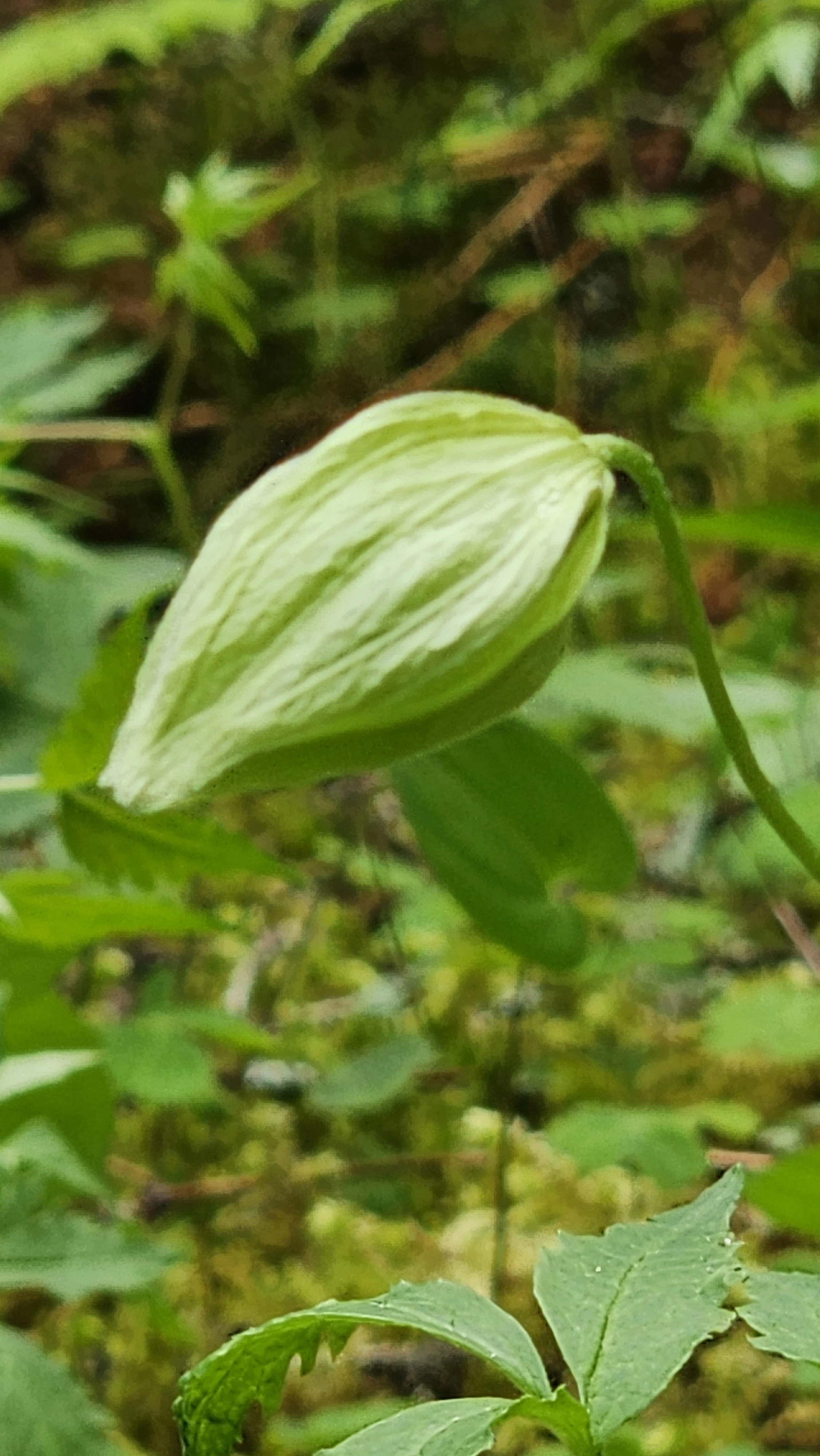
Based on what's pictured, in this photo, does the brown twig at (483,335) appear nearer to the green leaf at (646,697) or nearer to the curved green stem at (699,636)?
the green leaf at (646,697)

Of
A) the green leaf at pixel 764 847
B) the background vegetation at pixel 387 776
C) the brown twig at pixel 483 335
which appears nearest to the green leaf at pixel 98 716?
the background vegetation at pixel 387 776

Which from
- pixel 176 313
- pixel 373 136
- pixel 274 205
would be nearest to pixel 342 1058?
pixel 274 205

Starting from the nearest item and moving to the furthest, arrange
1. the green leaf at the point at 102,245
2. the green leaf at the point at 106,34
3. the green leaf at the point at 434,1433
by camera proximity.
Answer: the green leaf at the point at 434,1433, the green leaf at the point at 106,34, the green leaf at the point at 102,245

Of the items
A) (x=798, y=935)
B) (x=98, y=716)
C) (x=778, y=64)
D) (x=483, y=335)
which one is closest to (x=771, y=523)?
(x=98, y=716)

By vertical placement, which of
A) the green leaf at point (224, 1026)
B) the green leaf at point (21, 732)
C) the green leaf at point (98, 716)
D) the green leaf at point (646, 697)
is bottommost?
the green leaf at point (224, 1026)

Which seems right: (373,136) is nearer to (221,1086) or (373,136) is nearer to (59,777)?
(221,1086)

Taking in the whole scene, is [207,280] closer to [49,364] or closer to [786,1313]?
[49,364]
